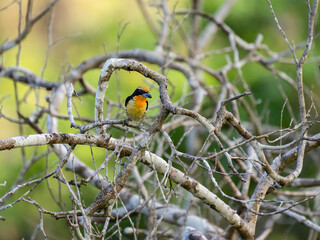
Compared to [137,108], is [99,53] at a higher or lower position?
higher

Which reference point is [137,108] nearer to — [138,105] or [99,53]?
[138,105]

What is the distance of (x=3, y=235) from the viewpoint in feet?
30.1

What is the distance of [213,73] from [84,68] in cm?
156

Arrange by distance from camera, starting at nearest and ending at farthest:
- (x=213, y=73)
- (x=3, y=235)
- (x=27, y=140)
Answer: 1. (x=27, y=140)
2. (x=213, y=73)
3. (x=3, y=235)

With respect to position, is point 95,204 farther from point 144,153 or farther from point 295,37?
point 295,37

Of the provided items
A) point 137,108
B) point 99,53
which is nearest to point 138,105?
point 137,108

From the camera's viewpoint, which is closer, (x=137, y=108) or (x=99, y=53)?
(x=137, y=108)

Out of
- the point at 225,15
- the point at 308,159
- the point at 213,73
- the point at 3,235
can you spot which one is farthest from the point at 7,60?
the point at 308,159

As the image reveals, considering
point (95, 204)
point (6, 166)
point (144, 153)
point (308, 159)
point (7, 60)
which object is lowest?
point (95, 204)

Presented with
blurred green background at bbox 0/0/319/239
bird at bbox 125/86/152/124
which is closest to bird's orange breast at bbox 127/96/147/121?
bird at bbox 125/86/152/124

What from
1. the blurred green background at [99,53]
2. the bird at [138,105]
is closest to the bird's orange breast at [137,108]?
the bird at [138,105]

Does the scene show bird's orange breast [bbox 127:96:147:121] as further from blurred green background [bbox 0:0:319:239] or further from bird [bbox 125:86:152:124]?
blurred green background [bbox 0:0:319:239]

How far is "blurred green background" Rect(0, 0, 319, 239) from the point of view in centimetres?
817

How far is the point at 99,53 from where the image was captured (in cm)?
991
